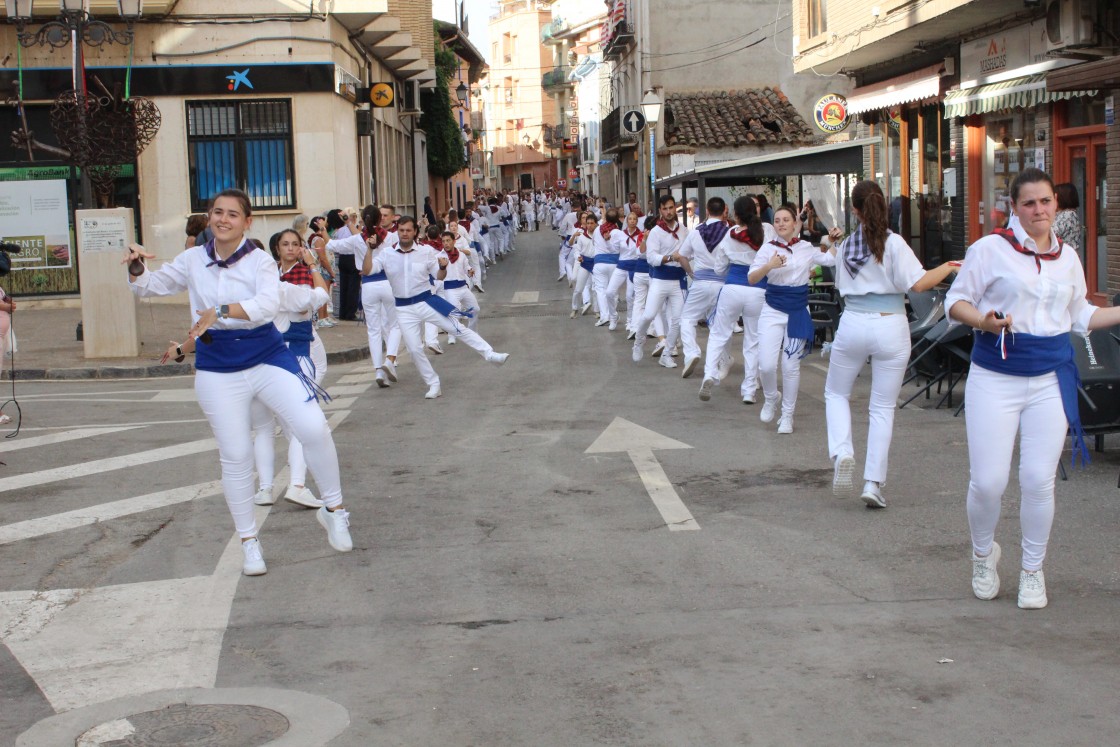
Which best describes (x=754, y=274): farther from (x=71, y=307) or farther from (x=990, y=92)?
(x=71, y=307)

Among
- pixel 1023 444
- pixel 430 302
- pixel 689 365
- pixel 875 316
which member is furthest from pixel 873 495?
pixel 430 302

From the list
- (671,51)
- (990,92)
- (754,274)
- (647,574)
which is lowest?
(647,574)

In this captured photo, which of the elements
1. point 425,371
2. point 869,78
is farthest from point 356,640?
point 869,78

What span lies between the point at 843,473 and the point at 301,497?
3.29 m

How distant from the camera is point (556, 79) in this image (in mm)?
97500

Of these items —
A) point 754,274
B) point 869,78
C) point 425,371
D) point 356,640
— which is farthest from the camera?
point 869,78

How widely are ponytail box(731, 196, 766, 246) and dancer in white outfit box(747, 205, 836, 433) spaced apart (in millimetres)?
667

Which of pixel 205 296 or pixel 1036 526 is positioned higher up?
pixel 205 296

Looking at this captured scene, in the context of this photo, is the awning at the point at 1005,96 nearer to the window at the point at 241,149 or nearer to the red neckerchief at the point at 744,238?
the red neckerchief at the point at 744,238

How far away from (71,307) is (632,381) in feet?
45.6

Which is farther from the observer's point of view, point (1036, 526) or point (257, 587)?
point (257, 587)

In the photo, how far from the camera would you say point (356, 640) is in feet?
18.6

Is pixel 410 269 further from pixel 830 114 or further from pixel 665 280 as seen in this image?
pixel 830 114

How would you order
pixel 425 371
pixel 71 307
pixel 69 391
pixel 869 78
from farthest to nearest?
pixel 869 78 → pixel 71 307 → pixel 69 391 → pixel 425 371
